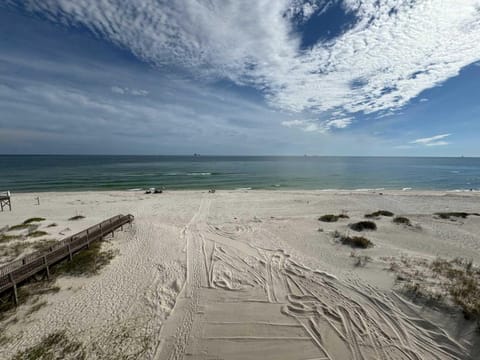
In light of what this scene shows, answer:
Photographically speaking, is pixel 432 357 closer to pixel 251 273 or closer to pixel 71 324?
pixel 251 273

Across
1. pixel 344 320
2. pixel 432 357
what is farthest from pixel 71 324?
pixel 432 357

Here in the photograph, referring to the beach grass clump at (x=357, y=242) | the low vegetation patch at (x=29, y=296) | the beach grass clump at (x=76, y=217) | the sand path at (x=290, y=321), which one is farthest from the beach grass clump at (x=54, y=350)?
the beach grass clump at (x=76, y=217)

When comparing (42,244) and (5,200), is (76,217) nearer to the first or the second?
(42,244)

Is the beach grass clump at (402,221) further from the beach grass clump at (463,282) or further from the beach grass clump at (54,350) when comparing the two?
the beach grass clump at (54,350)

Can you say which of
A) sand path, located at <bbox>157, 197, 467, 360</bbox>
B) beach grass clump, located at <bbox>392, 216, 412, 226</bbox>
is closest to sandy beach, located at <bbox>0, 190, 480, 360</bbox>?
sand path, located at <bbox>157, 197, 467, 360</bbox>

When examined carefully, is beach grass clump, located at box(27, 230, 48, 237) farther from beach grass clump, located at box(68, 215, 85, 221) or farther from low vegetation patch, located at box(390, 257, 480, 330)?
low vegetation patch, located at box(390, 257, 480, 330)
